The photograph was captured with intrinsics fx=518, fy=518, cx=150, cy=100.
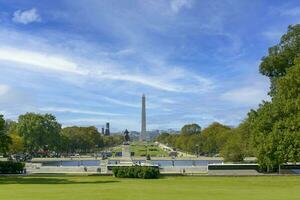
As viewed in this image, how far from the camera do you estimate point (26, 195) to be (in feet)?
91.9

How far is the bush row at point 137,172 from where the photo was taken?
45438 mm

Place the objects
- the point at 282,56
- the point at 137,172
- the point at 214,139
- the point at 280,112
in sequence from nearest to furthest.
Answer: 1. the point at 137,172
2. the point at 280,112
3. the point at 282,56
4. the point at 214,139

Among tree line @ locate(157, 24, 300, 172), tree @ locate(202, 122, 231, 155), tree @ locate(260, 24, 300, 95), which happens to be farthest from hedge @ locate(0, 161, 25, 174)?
tree @ locate(202, 122, 231, 155)

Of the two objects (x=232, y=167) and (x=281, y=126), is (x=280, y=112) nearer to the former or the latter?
(x=281, y=126)

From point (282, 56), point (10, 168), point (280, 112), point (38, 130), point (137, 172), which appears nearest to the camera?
point (137, 172)

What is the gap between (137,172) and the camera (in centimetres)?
4584

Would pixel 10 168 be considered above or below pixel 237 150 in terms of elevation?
below

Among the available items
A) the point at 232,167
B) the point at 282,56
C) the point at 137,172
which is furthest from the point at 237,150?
the point at 137,172

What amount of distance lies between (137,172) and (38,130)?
78.5 metres

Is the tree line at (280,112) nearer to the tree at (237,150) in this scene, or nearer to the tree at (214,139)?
the tree at (237,150)

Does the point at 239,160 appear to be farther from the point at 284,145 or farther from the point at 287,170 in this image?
the point at 284,145

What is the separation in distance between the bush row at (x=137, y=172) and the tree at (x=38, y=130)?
250 feet

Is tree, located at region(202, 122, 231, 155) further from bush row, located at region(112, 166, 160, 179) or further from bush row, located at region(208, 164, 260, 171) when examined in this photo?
bush row, located at region(112, 166, 160, 179)

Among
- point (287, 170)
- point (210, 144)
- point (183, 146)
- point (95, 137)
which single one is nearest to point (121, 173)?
point (287, 170)
